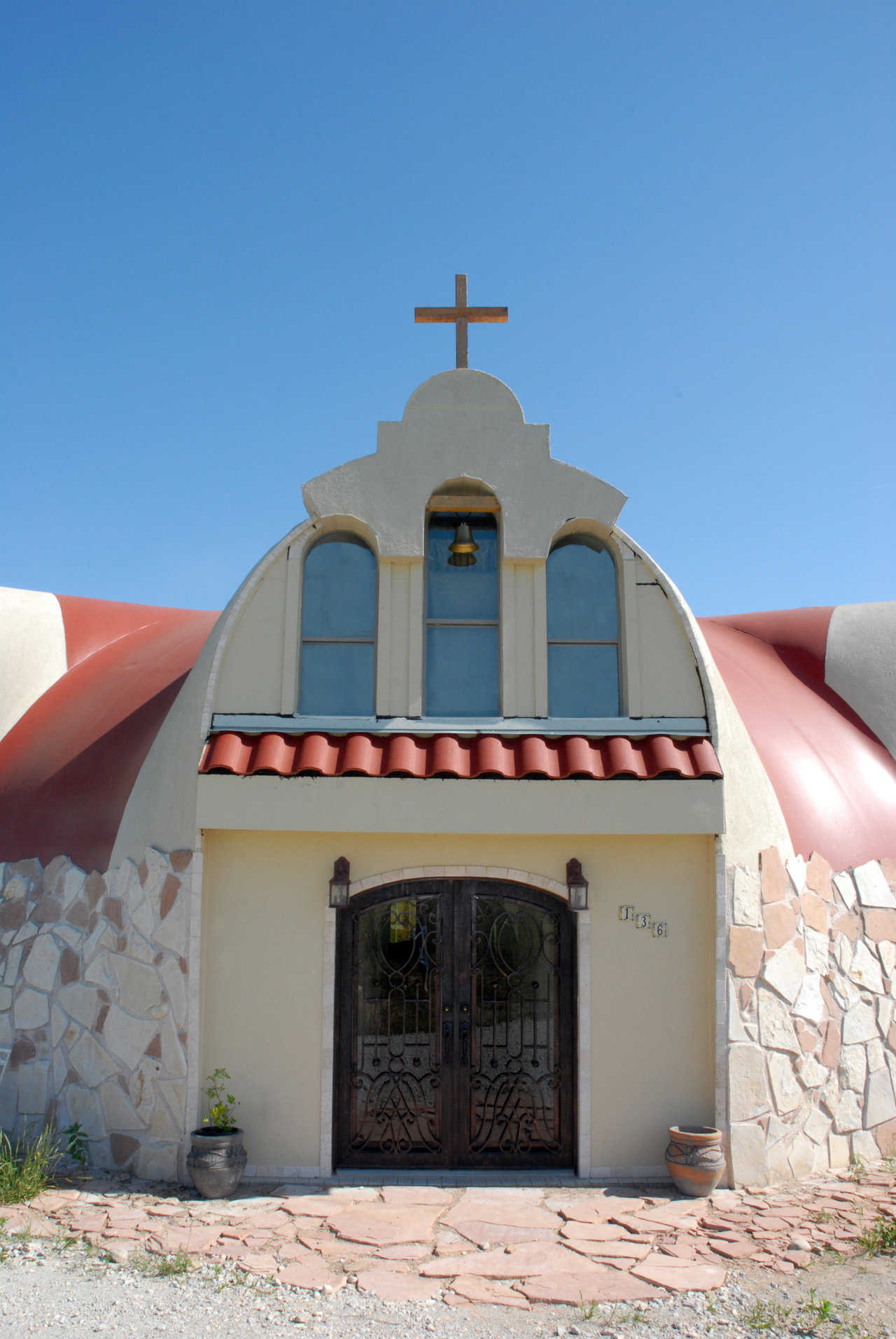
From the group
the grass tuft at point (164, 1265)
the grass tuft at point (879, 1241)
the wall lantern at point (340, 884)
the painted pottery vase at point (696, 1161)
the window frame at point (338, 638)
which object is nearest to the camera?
the grass tuft at point (164, 1265)

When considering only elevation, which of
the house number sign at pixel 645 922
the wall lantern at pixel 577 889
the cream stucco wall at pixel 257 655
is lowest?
the house number sign at pixel 645 922

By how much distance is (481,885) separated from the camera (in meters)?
8.62

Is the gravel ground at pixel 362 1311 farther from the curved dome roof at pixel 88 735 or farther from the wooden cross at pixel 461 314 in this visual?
the wooden cross at pixel 461 314

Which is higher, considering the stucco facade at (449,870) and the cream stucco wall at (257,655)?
the cream stucco wall at (257,655)

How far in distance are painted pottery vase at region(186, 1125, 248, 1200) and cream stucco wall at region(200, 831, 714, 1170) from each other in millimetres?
439

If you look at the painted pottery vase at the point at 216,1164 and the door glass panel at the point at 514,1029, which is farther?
the door glass panel at the point at 514,1029

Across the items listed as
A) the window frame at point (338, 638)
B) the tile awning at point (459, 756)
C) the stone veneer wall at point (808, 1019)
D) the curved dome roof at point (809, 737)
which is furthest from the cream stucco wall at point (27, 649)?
the stone veneer wall at point (808, 1019)

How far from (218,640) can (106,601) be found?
5.32 m

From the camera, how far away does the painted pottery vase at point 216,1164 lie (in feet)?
25.3

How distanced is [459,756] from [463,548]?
193 centimetres

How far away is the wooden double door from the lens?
844cm

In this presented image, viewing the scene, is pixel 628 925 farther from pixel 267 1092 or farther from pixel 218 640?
pixel 218 640

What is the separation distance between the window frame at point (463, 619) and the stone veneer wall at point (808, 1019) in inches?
103

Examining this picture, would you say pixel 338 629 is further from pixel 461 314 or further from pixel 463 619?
pixel 461 314
